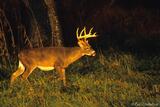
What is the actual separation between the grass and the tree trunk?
2.76ft

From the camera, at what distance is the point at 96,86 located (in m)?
11.6

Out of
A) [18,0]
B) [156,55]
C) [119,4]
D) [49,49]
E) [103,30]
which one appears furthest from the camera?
[119,4]

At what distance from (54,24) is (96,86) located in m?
3.94

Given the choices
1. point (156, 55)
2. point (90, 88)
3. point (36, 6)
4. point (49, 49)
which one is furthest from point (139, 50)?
point (90, 88)

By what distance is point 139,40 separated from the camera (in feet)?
59.5

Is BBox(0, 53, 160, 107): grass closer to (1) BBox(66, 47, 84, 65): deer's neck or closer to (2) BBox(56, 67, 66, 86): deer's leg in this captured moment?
(2) BBox(56, 67, 66, 86): deer's leg

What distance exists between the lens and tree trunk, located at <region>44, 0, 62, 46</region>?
14992 mm

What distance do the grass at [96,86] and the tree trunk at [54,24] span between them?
842mm

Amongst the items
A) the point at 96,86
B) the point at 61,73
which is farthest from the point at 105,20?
the point at 96,86

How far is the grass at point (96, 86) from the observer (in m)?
10.3

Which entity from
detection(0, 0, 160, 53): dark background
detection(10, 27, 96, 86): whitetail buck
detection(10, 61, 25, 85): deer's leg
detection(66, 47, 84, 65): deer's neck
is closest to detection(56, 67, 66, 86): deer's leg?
detection(10, 27, 96, 86): whitetail buck

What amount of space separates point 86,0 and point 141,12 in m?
1.91

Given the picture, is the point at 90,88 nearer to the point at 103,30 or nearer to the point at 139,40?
the point at 139,40

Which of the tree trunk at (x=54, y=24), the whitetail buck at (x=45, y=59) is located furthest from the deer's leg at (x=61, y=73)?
the tree trunk at (x=54, y=24)
